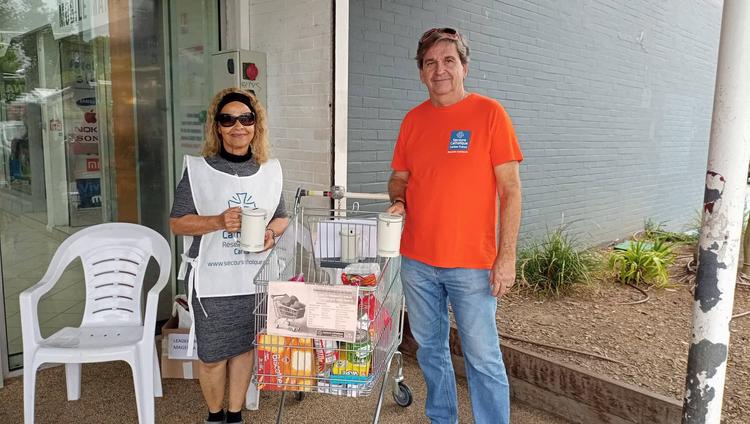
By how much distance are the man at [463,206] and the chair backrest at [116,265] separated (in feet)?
4.65

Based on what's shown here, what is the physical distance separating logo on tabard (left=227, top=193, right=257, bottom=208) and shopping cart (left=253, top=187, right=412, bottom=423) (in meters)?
0.21

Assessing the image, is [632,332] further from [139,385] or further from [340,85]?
[139,385]

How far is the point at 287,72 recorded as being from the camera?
404 cm

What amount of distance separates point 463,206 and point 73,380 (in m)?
2.36

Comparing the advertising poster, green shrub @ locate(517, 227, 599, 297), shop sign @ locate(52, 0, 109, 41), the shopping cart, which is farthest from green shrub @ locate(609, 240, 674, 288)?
shop sign @ locate(52, 0, 109, 41)

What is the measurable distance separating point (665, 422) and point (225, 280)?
7.26 feet

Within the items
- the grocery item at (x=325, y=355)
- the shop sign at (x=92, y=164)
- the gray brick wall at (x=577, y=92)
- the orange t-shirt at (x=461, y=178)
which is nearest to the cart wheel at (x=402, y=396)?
the orange t-shirt at (x=461, y=178)

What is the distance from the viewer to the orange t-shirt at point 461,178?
7.86 ft

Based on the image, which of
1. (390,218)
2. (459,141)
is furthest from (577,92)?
(390,218)

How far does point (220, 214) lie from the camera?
8.45 ft

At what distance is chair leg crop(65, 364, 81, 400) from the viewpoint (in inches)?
125

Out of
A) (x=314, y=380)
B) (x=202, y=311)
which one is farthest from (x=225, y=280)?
(x=314, y=380)

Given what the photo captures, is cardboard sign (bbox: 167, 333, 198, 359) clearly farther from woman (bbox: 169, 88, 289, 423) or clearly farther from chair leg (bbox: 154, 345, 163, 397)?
woman (bbox: 169, 88, 289, 423)

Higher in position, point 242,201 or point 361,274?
point 242,201
